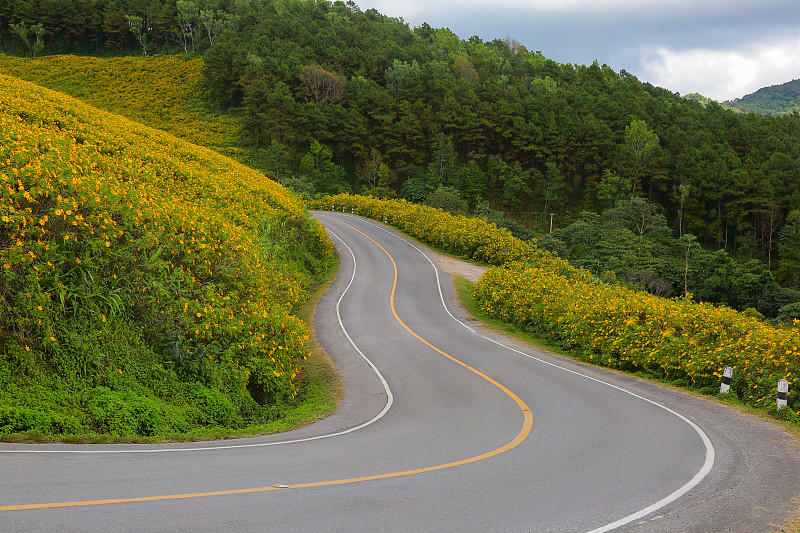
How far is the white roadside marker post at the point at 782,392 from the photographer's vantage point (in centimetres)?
1148

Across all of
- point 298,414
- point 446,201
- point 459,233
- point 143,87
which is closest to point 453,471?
point 298,414

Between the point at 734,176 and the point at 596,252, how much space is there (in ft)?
100

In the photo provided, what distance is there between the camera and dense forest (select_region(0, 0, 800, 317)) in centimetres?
5784

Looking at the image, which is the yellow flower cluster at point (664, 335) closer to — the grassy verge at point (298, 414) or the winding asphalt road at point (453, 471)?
the winding asphalt road at point (453, 471)

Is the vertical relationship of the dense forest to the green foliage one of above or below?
above

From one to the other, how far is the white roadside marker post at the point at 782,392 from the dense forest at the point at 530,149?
39951 millimetres

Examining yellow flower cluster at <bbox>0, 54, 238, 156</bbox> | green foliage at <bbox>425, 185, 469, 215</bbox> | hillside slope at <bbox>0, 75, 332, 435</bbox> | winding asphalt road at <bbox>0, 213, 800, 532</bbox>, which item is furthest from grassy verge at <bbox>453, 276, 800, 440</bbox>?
yellow flower cluster at <bbox>0, 54, 238, 156</bbox>

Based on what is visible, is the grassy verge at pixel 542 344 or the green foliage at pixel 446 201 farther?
the green foliage at pixel 446 201

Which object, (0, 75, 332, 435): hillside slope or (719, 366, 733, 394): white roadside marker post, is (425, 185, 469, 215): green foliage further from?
(719, 366, 733, 394): white roadside marker post

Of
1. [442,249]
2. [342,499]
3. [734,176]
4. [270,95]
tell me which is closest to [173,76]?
[270,95]

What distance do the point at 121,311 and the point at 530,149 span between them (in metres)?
77.1

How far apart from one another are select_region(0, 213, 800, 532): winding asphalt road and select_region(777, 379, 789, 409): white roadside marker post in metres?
0.97

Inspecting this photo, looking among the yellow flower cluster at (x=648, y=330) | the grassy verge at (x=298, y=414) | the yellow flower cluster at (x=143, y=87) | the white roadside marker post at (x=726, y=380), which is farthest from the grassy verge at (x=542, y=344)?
the yellow flower cluster at (x=143, y=87)

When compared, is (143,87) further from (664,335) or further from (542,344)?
(664,335)
